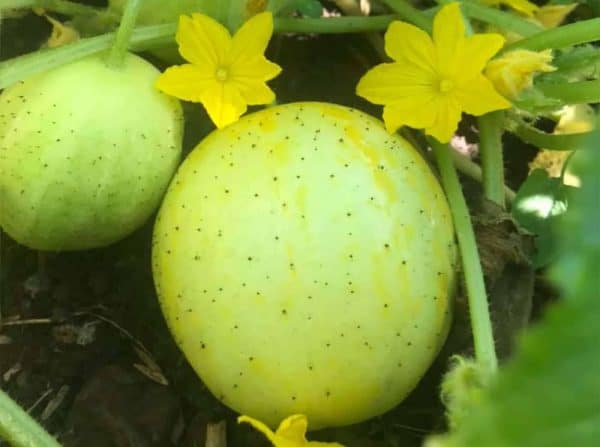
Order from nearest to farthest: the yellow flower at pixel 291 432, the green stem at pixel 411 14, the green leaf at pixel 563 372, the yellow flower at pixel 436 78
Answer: the green leaf at pixel 563 372, the yellow flower at pixel 291 432, the yellow flower at pixel 436 78, the green stem at pixel 411 14

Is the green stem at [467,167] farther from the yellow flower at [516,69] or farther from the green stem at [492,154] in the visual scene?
the yellow flower at [516,69]

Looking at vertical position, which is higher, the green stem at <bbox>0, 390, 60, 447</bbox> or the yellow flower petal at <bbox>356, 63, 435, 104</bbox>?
the yellow flower petal at <bbox>356, 63, 435, 104</bbox>

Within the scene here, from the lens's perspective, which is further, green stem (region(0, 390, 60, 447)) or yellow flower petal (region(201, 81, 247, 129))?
yellow flower petal (region(201, 81, 247, 129))

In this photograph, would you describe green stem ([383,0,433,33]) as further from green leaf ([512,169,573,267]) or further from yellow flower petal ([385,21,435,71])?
green leaf ([512,169,573,267])

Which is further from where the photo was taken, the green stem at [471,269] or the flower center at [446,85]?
the flower center at [446,85]

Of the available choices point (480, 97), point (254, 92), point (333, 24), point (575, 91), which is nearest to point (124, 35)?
point (254, 92)

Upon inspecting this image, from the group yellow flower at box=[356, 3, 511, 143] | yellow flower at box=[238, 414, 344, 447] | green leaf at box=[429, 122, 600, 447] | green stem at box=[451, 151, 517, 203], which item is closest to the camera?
green leaf at box=[429, 122, 600, 447]

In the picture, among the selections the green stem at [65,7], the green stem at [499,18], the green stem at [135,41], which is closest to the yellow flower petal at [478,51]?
the green stem at [499,18]

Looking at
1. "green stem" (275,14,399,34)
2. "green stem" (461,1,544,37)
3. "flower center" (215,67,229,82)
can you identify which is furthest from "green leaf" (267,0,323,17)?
"green stem" (461,1,544,37)
